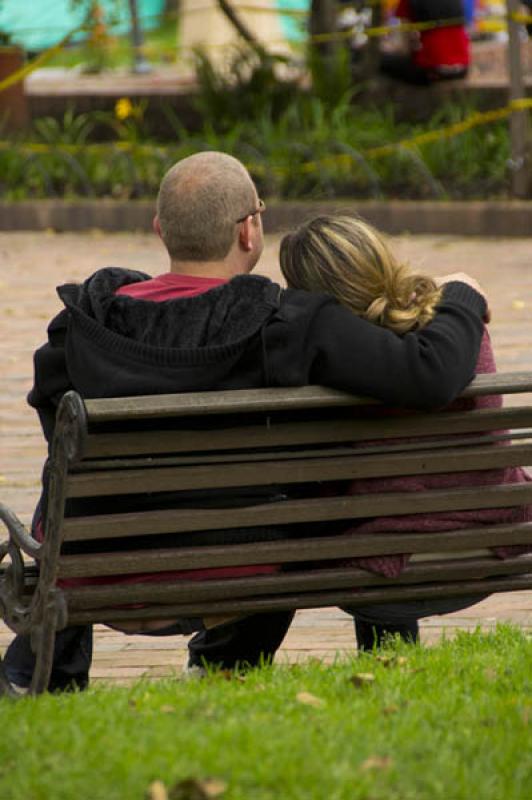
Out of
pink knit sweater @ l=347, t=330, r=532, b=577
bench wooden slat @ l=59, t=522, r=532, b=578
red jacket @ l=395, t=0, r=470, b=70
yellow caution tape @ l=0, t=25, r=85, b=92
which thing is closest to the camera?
bench wooden slat @ l=59, t=522, r=532, b=578

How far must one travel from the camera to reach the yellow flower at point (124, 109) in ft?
57.4

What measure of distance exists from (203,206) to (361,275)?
38 cm

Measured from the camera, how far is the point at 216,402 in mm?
3834

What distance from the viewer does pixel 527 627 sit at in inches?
205

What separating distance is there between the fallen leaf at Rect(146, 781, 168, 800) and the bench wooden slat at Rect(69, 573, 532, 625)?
32.3 inches

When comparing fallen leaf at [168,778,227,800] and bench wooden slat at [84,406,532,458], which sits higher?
bench wooden slat at [84,406,532,458]

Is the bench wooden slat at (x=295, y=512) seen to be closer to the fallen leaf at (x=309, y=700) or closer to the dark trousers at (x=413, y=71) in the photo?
the fallen leaf at (x=309, y=700)

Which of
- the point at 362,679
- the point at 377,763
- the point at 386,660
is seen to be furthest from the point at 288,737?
the point at 386,660

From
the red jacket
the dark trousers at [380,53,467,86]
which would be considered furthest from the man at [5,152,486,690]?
the dark trousers at [380,53,467,86]

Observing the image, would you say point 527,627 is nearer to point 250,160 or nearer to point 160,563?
point 160,563

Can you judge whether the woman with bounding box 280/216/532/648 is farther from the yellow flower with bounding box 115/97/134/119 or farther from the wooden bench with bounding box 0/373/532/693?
the yellow flower with bounding box 115/97/134/119

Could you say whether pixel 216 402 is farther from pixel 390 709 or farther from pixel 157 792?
pixel 157 792

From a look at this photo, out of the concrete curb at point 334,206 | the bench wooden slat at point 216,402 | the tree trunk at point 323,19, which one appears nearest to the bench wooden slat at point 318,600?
the bench wooden slat at point 216,402

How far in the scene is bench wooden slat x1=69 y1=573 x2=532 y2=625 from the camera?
4.07m
